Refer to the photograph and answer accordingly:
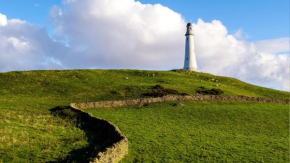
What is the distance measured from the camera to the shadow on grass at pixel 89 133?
2205cm

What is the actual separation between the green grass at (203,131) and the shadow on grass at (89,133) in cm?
214

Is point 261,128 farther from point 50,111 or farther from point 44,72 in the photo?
point 44,72

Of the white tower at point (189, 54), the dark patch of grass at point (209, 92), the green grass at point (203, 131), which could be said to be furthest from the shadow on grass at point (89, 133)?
the white tower at point (189, 54)

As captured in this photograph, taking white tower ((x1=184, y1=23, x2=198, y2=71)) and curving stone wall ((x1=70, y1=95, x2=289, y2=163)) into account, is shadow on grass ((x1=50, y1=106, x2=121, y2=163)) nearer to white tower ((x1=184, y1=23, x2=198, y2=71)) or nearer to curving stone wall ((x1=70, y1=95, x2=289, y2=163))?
Answer: curving stone wall ((x1=70, y1=95, x2=289, y2=163))

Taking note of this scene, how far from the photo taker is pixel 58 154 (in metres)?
22.8

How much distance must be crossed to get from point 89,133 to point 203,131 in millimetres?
13842

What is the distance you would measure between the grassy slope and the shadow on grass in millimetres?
921

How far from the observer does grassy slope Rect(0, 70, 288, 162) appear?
971 inches

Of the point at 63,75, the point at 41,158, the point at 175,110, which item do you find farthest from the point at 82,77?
the point at 41,158

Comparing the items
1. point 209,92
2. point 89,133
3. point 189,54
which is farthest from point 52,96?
point 189,54

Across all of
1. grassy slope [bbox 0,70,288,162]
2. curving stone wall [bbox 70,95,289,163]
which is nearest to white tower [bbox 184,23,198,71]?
grassy slope [bbox 0,70,288,162]

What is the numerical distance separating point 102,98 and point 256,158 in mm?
34566

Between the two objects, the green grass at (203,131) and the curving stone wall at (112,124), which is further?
the green grass at (203,131)

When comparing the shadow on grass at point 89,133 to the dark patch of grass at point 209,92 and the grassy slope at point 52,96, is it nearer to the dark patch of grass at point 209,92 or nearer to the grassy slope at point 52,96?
the grassy slope at point 52,96
